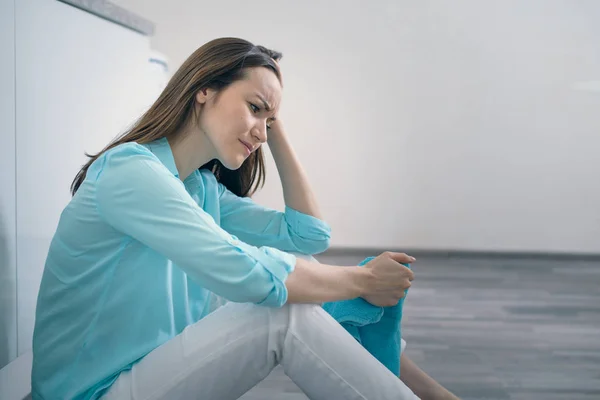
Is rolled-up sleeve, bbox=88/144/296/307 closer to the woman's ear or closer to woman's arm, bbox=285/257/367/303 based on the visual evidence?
woman's arm, bbox=285/257/367/303

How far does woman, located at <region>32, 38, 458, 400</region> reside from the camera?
3.41 feet

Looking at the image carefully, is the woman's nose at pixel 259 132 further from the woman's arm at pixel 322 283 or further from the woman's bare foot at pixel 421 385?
the woman's bare foot at pixel 421 385

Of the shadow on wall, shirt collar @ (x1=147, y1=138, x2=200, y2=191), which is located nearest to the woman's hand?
shirt collar @ (x1=147, y1=138, x2=200, y2=191)

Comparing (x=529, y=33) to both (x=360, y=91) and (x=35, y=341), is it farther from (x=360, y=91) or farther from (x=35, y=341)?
(x=35, y=341)

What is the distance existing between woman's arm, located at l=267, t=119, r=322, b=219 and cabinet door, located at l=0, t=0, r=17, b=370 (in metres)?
0.60

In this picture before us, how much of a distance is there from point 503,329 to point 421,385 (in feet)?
3.47

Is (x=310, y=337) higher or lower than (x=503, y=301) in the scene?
higher

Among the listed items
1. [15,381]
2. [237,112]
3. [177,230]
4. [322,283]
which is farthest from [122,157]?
→ [15,381]

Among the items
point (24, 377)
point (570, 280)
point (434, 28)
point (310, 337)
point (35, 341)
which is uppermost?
point (434, 28)

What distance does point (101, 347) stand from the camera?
112 cm

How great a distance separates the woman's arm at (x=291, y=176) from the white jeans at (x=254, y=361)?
0.47m

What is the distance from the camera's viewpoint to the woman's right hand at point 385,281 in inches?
47.9

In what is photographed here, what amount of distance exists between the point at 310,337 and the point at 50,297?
48 centimetres

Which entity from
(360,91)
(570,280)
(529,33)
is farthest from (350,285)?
(529,33)
